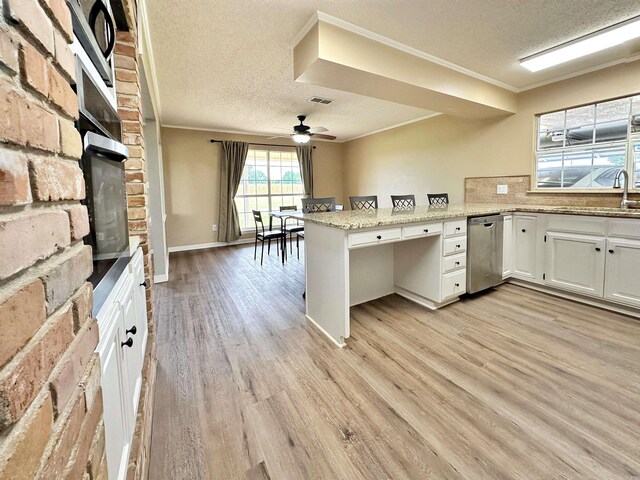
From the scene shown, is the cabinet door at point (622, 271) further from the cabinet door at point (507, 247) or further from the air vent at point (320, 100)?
the air vent at point (320, 100)

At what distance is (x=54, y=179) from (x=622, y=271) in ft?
12.3

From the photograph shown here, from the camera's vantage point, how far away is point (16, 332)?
32 cm

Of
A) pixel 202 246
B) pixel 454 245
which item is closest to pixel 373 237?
pixel 454 245

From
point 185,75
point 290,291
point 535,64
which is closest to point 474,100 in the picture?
point 535,64

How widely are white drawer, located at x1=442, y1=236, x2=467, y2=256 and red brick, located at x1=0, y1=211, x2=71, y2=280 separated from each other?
2735 mm

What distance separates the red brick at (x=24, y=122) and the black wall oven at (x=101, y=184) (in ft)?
1.07

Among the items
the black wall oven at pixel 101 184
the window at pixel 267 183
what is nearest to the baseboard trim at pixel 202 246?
the window at pixel 267 183

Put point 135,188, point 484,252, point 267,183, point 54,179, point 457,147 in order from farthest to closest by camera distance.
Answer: point 267,183 → point 457,147 → point 484,252 → point 135,188 → point 54,179

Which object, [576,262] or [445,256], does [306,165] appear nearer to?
[445,256]

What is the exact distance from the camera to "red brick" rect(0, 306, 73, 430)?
0.28 meters

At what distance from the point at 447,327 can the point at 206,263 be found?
3719 millimetres

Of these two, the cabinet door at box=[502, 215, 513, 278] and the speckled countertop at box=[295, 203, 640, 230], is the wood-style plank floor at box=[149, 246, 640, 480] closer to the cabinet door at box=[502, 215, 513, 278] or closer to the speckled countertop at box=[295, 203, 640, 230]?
the cabinet door at box=[502, 215, 513, 278]

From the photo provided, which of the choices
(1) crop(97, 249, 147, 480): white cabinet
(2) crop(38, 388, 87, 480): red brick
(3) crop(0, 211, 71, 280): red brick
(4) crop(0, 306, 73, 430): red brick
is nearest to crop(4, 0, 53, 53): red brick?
(3) crop(0, 211, 71, 280): red brick

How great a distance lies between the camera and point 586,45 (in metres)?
2.62
